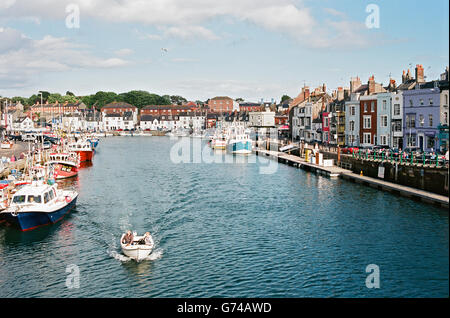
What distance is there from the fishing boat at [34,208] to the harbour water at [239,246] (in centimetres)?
93

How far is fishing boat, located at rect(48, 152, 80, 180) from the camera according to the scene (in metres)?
71.8

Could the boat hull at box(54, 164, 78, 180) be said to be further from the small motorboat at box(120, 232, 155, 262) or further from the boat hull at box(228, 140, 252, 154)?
the boat hull at box(228, 140, 252, 154)

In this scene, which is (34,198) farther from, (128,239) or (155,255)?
(155,255)

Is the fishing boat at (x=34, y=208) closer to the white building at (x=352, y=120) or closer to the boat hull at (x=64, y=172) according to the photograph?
the boat hull at (x=64, y=172)

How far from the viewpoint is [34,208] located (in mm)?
39844

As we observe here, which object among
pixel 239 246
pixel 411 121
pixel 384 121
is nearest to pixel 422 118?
pixel 411 121

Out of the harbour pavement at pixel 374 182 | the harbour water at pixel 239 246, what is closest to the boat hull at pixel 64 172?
the harbour water at pixel 239 246

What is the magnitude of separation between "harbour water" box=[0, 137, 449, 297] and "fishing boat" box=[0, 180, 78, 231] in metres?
0.93

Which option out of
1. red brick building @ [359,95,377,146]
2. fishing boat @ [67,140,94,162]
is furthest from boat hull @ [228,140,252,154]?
red brick building @ [359,95,377,146]

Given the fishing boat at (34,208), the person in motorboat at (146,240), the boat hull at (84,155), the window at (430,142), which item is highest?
the window at (430,142)

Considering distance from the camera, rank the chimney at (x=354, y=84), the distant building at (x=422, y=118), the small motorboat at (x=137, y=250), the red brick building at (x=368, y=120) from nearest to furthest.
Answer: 1. the small motorboat at (x=137, y=250)
2. the distant building at (x=422, y=118)
3. the red brick building at (x=368, y=120)
4. the chimney at (x=354, y=84)

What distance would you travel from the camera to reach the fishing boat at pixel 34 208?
1540 inches
